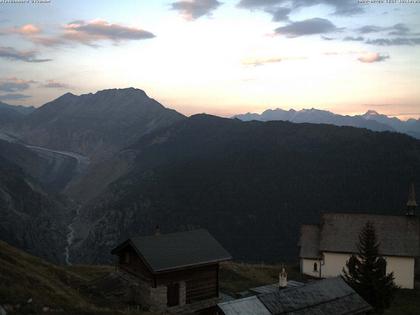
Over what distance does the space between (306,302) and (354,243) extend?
25.4 metres

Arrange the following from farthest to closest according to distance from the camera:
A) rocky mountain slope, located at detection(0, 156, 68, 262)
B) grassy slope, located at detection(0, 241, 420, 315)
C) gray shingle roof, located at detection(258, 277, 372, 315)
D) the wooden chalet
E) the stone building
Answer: rocky mountain slope, located at detection(0, 156, 68, 262)
the stone building
the wooden chalet
gray shingle roof, located at detection(258, 277, 372, 315)
grassy slope, located at detection(0, 241, 420, 315)

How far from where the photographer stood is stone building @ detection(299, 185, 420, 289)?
49.2m

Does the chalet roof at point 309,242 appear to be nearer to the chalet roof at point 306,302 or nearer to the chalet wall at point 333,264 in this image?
the chalet wall at point 333,264

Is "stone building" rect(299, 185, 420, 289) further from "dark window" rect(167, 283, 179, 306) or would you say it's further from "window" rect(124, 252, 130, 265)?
"window" rect(124, 252, 130, 265)

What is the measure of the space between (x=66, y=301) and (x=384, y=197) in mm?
160459

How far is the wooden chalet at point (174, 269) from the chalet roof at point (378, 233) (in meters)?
19.9

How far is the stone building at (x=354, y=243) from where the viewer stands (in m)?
49.2

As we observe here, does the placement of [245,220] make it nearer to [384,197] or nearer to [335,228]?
[384,197]

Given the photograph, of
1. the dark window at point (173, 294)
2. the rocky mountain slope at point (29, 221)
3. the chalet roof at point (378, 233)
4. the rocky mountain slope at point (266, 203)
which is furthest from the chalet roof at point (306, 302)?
the rocky mountain slope at point (266, 203)

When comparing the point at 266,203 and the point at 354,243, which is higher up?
the point at 354,243

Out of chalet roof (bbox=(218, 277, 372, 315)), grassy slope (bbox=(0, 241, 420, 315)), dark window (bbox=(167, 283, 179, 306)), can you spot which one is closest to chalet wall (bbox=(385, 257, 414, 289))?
grassy slope (bbox=(0, 241, 420, 315))

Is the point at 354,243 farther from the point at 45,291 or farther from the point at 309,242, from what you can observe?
the point at 45,291

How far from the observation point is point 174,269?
107 feet

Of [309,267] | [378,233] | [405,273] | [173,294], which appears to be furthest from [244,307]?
[378,233]
